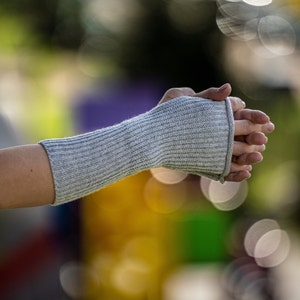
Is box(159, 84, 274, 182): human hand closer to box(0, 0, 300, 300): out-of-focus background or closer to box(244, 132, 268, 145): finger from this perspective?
box(244, 132, 268, 145): finger

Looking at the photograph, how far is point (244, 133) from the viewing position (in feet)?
5.50

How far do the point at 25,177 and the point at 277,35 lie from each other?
4752mm

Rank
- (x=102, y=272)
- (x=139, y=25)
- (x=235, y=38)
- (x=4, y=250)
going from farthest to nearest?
(x=139, y=25), (x=235, y=38), (x=102, y=272), (x=4, y=250)

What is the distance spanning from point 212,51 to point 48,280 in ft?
8.44

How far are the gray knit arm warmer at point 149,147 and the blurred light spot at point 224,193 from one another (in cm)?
351

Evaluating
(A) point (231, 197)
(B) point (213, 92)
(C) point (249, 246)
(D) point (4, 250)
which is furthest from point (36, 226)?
(B) point (213, 92)

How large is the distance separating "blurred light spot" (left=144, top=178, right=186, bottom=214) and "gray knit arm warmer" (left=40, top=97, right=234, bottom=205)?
2.91 meters

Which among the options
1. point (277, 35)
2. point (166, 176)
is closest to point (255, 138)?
point (166, 176)

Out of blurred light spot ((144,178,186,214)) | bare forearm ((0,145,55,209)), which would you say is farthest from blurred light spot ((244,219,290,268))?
bare forearm ((0,145,55,209))

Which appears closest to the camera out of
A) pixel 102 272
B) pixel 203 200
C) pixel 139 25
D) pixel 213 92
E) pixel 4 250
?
pixel 213 92

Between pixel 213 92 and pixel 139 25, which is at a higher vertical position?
pixel 213 92

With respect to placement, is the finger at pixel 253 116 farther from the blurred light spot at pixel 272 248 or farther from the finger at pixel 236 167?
the blurred light spot at pixel 272 248

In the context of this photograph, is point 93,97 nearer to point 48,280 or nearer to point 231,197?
point 48,280

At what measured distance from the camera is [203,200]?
502cm
